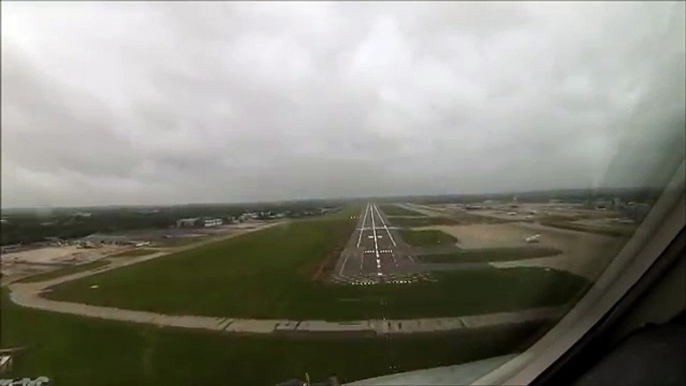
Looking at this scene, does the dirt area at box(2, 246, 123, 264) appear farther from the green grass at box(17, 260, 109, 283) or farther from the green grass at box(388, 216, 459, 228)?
the green grass at box(388, 216, 459, 228)

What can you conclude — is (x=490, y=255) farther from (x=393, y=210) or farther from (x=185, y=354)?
(x=185, y=354)

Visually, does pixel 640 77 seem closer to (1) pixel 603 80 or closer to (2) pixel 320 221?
(1) pixel 603 80

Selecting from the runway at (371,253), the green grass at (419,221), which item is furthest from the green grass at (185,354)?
the green grass at (419,221)

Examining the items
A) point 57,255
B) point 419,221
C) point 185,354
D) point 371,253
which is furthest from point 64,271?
point 419,221

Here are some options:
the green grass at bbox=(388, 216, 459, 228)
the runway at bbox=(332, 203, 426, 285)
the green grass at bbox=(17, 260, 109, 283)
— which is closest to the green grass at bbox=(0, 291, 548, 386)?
the green grass at bbox=(17, 260, 109, 283)

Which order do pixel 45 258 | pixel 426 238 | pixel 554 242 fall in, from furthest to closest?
pixel 554 242
pixel 426 238
pixel 45 258

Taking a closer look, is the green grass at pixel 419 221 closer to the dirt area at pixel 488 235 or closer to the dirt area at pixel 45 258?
the dirt area at pixel 488 235
